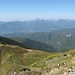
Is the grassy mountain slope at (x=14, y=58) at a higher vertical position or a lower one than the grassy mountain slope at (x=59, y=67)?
lower

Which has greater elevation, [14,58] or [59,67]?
[59,67]

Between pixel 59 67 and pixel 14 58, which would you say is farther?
pixel 14 58

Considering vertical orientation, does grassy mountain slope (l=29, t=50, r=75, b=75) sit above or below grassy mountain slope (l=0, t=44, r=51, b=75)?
above

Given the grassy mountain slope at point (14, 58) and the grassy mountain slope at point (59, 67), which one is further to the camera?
the grassy mountain slope at point (14, 58)

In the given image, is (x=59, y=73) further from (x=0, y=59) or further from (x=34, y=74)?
(x=0, y=59)

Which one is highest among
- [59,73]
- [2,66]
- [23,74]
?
[59,73]

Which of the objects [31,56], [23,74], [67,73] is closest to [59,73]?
[67,73]

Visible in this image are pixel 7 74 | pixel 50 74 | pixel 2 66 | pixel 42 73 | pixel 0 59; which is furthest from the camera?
pixel 0 59

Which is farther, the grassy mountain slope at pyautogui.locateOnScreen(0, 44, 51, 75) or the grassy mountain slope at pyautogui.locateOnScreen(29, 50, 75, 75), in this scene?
the grassy mountain slope at pyautogui.locateOnScreen(0, 44, 51, 75)
